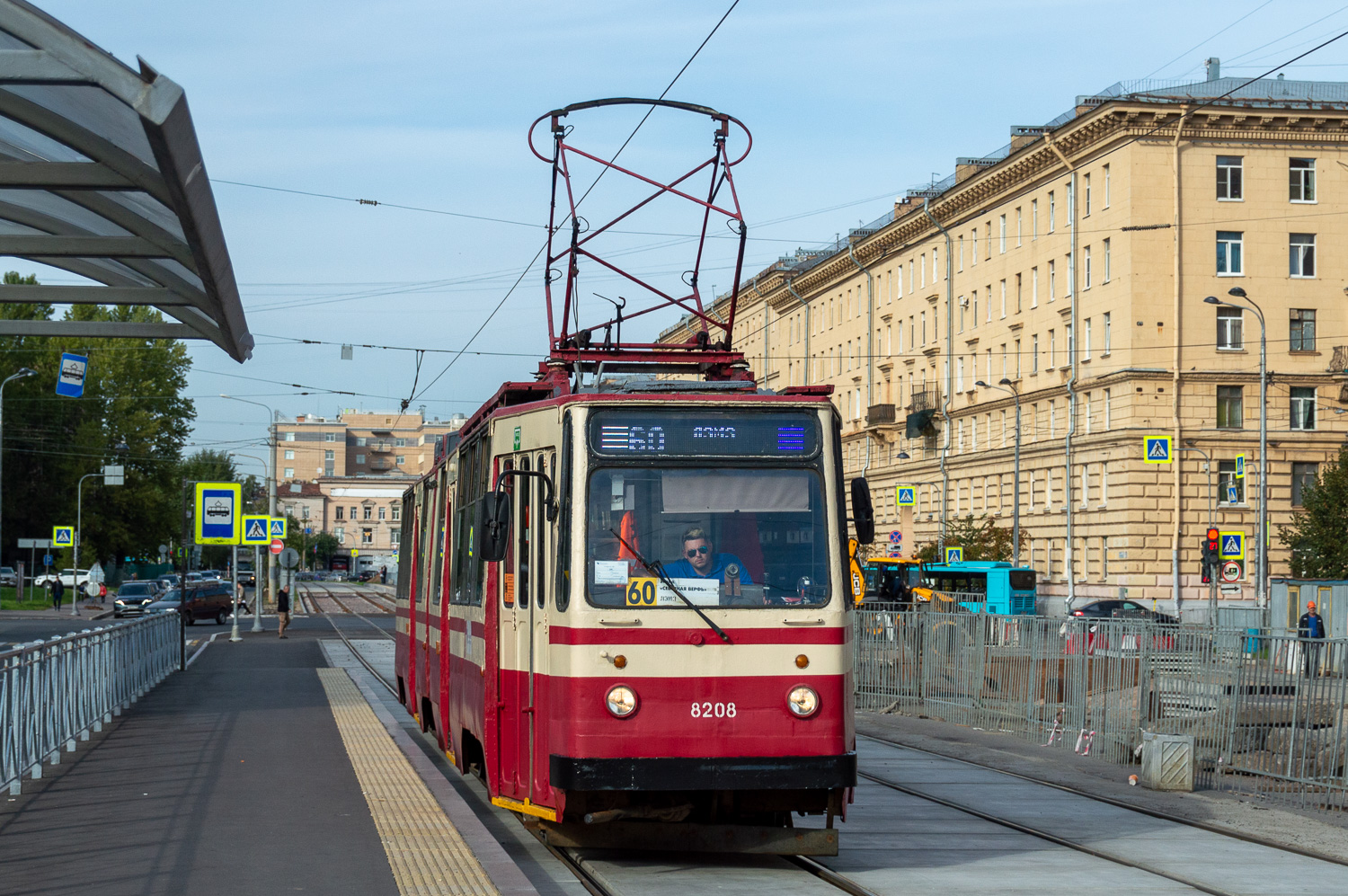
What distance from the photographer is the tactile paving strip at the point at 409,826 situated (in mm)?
8734

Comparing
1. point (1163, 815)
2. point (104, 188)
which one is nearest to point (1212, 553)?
point (1163, 815)

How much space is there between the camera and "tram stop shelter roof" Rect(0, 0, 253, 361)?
27.4ft

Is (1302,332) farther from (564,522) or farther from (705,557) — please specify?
(564,522)

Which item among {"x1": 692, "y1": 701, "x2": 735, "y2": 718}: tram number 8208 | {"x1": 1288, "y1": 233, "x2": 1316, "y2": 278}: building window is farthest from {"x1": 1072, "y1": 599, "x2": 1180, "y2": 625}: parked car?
{"x1": 692, "y1": 701, "x2": 735, "y2": 718}: tram number 8208

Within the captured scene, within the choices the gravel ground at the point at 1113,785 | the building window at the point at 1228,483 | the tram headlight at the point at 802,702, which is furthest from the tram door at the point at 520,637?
the building window at the point at 1228,483

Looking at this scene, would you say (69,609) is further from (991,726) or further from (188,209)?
(188,209)

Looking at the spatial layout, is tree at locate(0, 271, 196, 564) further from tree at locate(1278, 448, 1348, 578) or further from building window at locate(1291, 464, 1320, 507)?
tree at locate(1278, 448, 1348, 578)

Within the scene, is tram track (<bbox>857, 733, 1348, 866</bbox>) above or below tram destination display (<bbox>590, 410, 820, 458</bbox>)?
below

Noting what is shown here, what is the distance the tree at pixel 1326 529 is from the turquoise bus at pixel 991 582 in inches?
337

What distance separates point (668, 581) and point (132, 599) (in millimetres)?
54441

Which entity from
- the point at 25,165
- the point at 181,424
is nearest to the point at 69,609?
the point at 181,424

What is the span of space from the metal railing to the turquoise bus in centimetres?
3259

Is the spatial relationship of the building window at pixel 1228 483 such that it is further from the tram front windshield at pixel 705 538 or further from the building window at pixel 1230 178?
the tram front windshield at pixel 705 538

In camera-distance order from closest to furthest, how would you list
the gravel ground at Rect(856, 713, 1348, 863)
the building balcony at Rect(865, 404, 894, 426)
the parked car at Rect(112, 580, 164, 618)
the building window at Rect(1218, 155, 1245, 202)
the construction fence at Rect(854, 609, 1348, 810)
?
the gravel ground at Rect(856, 713, 1348, 863) → the construction fence at Rect(854, 609, 1348, 810) → the building window at Rect(1218, 155, 1245, 202) → the parked car at Rect(112, 580, 164, 618) → the building balcony at Rect(865, 404, 894, 426)
